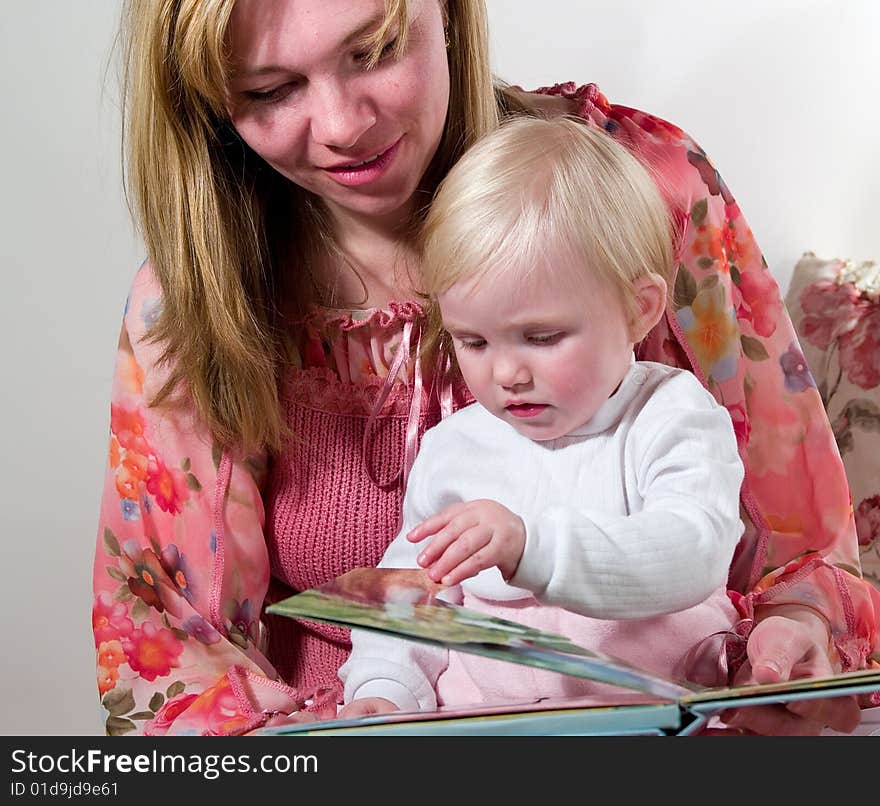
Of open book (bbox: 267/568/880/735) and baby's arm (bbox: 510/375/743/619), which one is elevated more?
baby's arm (bbox: 510/375/743/619)

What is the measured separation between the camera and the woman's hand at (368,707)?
1.04 m

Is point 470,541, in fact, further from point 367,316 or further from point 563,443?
point 367,316

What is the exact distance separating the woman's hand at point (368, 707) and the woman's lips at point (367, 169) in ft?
1.54

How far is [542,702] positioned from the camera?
0.79 meters

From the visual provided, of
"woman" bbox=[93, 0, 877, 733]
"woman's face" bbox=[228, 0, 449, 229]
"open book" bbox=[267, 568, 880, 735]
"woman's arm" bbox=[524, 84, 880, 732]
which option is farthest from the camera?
"woman's arm" bbox=[524, 84, 880, 732]

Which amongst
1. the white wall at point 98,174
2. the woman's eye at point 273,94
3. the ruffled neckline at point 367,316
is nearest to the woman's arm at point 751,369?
the ruffled neckline at point 367,316

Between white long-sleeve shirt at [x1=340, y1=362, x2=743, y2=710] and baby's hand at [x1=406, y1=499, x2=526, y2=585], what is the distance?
0.02m

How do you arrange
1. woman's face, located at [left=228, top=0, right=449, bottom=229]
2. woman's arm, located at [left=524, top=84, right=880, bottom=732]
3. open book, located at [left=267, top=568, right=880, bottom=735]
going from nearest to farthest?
1. open book, located at [left=267, top=568, right=880, bottom=735]
2. woman's face, located at [left=228, top=0, right=449, bottom=229]
3. woman's arm, located at [left=524, top=84, right=880, bottom=732]

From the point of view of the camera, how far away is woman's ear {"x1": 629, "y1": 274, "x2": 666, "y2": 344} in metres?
1.00

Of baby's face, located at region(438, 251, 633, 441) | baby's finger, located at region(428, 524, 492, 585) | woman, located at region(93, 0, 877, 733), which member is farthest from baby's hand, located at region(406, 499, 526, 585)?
woman, located at region(93, 0, 877, 733)

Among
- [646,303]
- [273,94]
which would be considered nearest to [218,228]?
[273,94]

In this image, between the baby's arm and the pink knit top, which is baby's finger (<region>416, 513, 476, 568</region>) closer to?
the baby's arm
